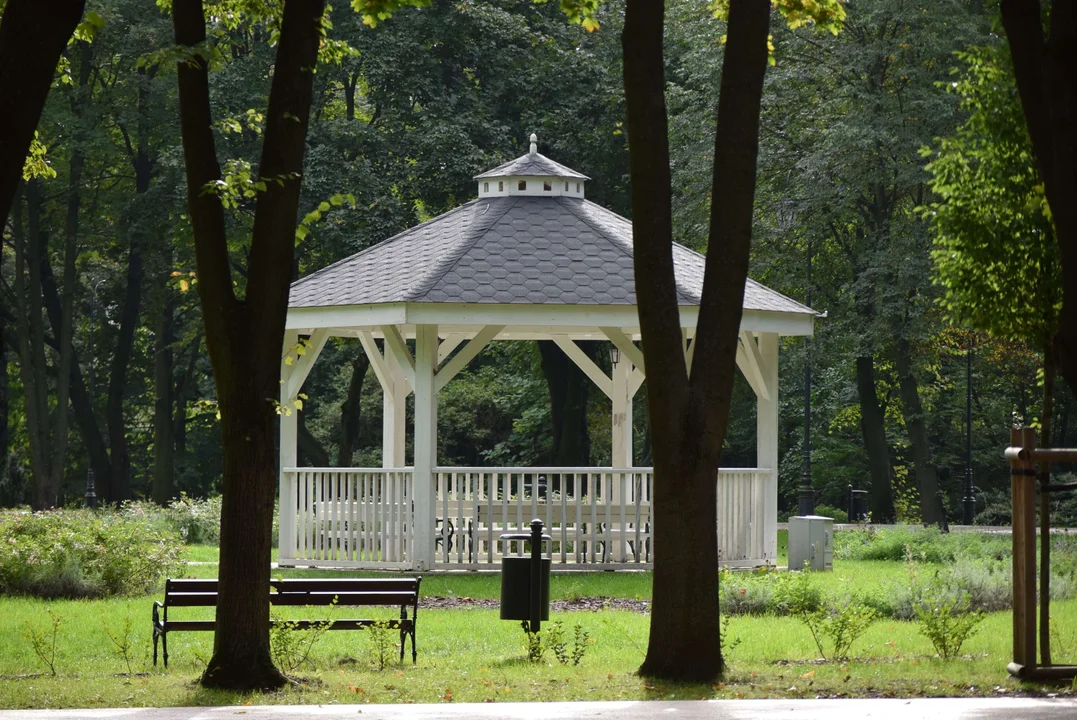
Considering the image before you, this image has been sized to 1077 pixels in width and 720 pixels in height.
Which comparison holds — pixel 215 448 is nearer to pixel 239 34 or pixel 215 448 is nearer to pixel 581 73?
pixel 239 34

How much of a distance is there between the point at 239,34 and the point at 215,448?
1249 centimetres

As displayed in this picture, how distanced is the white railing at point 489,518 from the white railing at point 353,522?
0.01 m

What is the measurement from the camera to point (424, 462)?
1780cm

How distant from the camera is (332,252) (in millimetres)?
32438

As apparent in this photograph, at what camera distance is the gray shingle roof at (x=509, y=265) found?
58.3 feet

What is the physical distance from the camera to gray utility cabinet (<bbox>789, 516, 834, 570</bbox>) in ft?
61.0

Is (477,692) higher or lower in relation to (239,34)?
lower

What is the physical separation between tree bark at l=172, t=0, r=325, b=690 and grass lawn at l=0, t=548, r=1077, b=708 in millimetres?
459

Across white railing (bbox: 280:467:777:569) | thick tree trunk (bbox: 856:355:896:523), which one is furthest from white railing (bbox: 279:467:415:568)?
thick tree trunk (bbox: 856:355:896:523)

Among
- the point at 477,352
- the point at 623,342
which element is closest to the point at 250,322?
the point at 477,352

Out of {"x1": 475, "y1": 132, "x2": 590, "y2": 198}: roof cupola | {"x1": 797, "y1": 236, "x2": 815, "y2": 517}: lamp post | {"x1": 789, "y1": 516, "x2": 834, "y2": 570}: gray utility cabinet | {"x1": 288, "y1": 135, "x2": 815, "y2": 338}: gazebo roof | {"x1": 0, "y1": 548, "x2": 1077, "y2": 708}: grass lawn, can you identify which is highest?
{"x1": 475, "y1": 132, "x2": 590, "y2": 198}: roof cupola

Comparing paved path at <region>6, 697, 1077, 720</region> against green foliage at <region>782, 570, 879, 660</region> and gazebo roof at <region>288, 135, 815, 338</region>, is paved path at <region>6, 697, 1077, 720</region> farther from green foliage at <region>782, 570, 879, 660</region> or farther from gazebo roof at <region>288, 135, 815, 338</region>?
gazebo roof at <region>288, 135, 815, 338</region>

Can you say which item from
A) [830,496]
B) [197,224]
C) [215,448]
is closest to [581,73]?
[830,496]

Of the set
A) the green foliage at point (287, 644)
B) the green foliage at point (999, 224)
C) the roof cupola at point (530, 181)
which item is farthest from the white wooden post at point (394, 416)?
the green foliage at point (999, 224)
